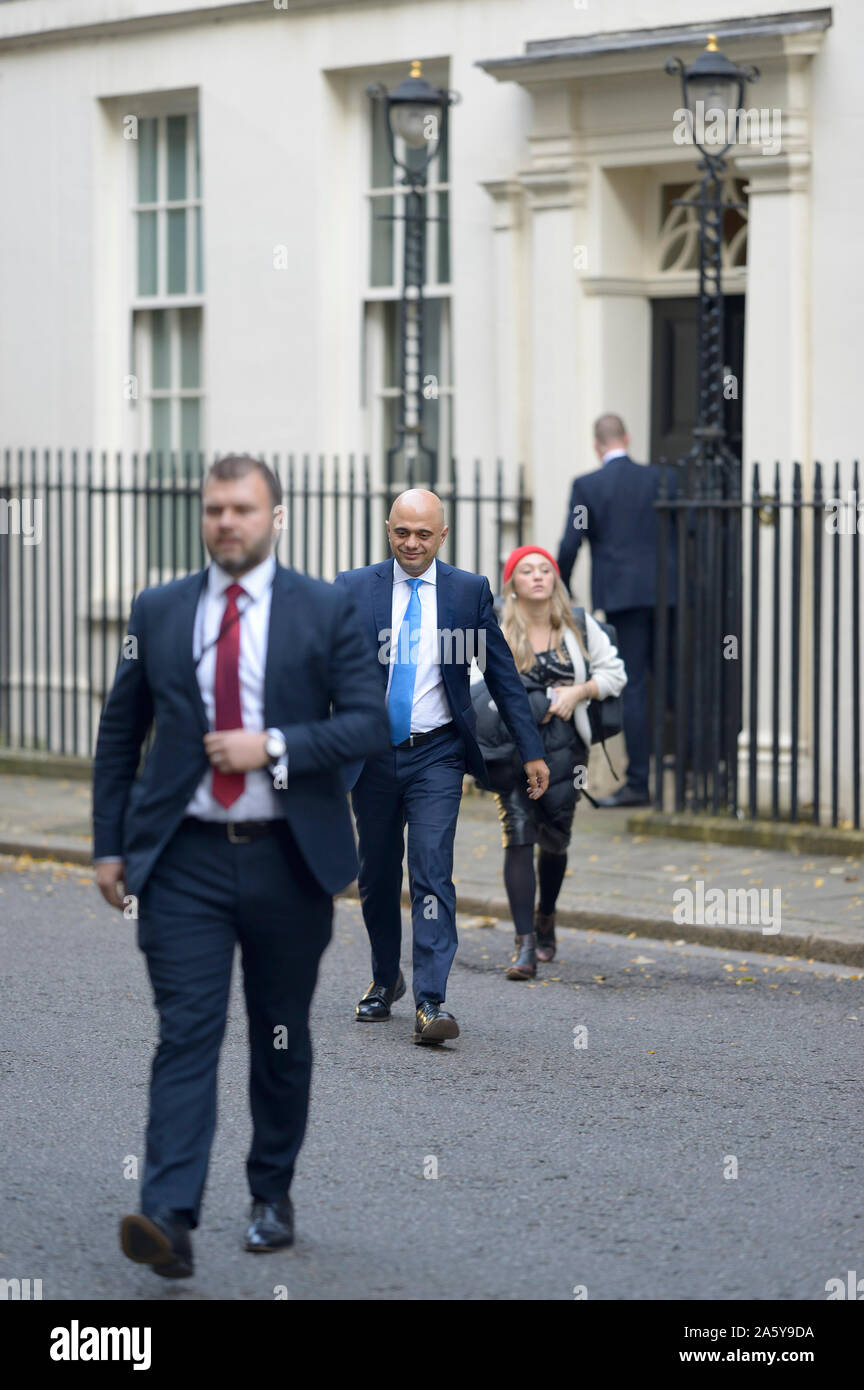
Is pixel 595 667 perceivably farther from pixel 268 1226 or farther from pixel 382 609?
pixel 268 1226

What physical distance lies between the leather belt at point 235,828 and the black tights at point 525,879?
348cm

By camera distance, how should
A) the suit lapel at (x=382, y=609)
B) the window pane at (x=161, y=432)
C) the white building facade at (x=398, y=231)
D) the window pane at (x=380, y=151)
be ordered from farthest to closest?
the window pane at (x=161, y=432) → the window pane at (x=380, y=151) → the white building facade at (x=398, y=231) → the suit lapel at (x=382, y=609)

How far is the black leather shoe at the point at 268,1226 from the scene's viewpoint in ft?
16.4

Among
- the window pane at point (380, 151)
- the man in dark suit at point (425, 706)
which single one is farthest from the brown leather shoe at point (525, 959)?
the window pane at point (380, 151)

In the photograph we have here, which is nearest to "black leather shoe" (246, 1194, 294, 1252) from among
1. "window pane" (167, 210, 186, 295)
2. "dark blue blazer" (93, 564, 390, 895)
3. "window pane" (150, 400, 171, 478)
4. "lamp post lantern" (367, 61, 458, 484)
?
"dark blue blazer" (93, 564, 390, 895)

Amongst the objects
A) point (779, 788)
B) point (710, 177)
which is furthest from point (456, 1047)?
point (710, 177)

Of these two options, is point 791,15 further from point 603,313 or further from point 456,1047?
point 456,1047

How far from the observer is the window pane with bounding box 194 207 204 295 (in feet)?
49.6

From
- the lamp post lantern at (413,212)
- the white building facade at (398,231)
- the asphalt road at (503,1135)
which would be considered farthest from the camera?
the lamp post lantern at (413,212)

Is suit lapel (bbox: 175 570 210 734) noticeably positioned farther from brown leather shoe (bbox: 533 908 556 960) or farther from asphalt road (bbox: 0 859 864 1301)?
brown leather shoe (bbox: 533 908 556 960)

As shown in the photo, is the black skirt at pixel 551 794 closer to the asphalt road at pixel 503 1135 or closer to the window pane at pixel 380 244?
the asphalt road at pixel 503 1135

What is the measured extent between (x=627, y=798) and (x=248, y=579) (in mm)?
7551

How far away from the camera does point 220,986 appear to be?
4.79m

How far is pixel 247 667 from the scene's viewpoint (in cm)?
479
